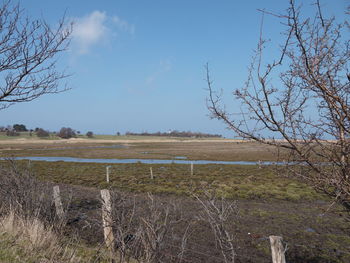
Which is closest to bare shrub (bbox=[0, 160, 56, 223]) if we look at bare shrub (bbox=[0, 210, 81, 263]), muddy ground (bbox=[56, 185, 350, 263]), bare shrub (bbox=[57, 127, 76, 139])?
bare shrub (bbox=[0, 210, 81, 263])

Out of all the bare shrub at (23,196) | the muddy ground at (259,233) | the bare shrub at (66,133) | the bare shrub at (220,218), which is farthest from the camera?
the bare shrub at (66,133)

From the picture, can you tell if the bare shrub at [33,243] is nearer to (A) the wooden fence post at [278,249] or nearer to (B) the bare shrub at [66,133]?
(A) the wooden fence post at [278,249]

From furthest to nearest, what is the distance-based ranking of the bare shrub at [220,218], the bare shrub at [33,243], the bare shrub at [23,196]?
the bare shrub at [23,196] → the bare shrub at [33,243] → the bare shrub at [220,218]

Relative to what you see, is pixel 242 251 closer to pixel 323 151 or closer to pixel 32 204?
pixel 32 204

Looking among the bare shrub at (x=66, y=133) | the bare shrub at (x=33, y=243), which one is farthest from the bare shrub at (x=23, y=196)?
the bare shrub at (x=66, y=133)

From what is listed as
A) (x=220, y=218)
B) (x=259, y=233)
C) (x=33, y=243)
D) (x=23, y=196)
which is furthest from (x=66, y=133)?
(x=220, y=218)

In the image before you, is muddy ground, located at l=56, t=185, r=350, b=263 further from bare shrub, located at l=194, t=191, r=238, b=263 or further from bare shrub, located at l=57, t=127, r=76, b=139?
bare shrub, located at l=57, t=127, r=76, b=139

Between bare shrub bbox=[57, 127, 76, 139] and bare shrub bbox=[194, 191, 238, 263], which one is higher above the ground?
bare shrub bbox=[57, 127, 76, 139]

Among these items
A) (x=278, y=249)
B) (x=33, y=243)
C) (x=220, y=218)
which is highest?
(x=220, y=218)

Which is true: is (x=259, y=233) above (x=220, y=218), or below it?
below

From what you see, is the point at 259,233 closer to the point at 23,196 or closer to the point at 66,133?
the point at 23,196

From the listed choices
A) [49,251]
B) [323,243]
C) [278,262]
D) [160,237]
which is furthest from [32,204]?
[323,243]

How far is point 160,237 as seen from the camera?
461 centimetres

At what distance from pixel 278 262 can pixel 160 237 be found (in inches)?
69.1
